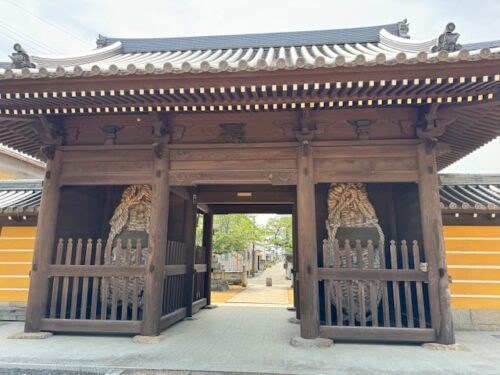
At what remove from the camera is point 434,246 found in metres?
4.23

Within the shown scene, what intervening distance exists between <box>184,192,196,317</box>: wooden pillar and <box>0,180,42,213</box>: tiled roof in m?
2.76

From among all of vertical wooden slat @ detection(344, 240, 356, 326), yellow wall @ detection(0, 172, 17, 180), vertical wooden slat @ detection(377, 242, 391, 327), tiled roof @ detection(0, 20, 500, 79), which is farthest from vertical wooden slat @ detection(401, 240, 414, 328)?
yellow wall @ detection(0, 172, 17, 180)

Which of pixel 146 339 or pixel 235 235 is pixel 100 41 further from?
pixel 235 235

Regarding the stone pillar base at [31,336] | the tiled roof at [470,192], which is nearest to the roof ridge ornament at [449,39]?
the tiled roof at [470,192]

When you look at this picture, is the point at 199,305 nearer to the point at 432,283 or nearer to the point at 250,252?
the point at 432,283

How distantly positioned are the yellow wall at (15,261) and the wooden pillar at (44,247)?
1.84 metres

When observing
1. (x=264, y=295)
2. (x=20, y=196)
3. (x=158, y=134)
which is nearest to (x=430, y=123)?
(x=158, y=134)

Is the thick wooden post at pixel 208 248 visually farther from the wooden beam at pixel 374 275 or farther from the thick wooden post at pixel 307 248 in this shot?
the wooden beam at pixel 374 275

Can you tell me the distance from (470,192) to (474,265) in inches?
52.4

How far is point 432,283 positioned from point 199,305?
16.3ft

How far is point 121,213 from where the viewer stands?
534 cm

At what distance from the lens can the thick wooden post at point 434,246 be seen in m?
4.07

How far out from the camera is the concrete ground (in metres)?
3.27

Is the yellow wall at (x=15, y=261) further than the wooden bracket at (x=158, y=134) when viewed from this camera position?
Yes
